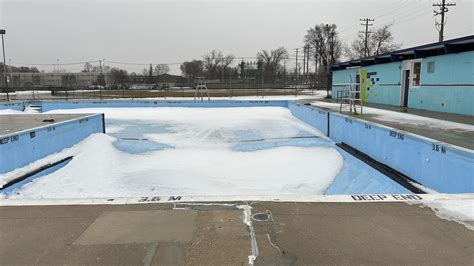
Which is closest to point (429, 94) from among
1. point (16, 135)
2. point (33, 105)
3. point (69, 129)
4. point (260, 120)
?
point (260, 120)

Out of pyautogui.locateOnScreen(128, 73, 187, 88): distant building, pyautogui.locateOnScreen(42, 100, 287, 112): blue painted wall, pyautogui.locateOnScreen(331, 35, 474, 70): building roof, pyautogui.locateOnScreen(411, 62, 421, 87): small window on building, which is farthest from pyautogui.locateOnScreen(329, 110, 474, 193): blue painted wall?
pyautogui.locateOnScreen(128, 73, 187, 88): distant building

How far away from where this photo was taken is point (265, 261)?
2980 millimetres

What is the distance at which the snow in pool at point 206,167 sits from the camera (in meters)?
7.89

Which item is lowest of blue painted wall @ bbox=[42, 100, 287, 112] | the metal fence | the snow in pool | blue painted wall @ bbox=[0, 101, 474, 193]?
the snow in pool

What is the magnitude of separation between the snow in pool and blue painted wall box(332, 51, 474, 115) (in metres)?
5.08

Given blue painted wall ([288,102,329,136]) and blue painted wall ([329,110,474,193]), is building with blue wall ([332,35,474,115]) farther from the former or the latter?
blue painted wall ([329,110,474,193])

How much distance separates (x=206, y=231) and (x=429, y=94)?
14613mm

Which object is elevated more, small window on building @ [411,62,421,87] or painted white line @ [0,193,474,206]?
small window on building @ [411,62,421,87]

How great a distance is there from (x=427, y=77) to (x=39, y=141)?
49.8ft

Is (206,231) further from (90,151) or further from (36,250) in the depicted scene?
(90,151)

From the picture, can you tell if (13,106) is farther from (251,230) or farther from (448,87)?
(448,87)

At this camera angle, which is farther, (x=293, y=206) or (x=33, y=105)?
(x=33, y=105)

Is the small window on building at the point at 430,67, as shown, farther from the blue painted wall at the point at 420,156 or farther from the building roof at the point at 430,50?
the blue painted wall at the point at 420,156

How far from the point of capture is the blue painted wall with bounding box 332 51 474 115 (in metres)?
12.8
